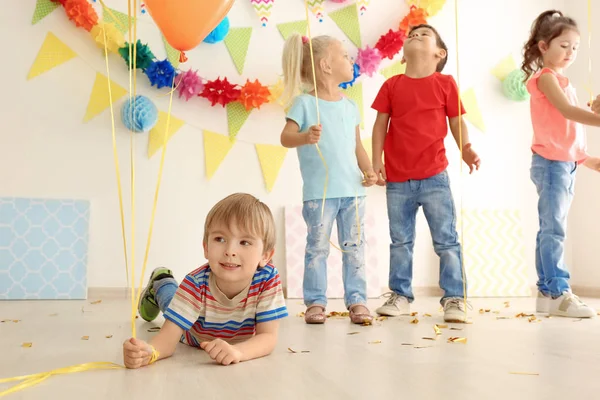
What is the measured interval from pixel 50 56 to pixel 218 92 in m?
0.71

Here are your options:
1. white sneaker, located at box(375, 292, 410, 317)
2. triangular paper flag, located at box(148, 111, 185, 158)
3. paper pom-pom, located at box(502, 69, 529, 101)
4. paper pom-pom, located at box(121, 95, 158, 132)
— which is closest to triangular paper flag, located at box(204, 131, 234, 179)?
triangular paper flag, located at box(148, 111, 185, 158)

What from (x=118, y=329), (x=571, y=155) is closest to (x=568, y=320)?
(x=571, y=155)

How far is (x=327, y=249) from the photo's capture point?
2098 mm

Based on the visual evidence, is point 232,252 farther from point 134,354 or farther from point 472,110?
point 472,110

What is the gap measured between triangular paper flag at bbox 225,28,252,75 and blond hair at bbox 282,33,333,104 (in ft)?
2.64

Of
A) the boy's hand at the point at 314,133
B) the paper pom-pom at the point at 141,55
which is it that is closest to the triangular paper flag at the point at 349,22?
the paper pom-pom at the point at 141,55

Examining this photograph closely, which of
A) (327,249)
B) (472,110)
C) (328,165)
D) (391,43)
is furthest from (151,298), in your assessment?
(472,110)

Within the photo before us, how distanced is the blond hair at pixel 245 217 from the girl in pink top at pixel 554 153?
48.4 inches

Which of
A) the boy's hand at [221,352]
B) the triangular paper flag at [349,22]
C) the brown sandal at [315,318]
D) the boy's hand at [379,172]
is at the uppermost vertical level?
the triangular paper flag at [349,22]

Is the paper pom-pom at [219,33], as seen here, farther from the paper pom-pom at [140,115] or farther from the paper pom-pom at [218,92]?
the paper pom-pom at [140,115]

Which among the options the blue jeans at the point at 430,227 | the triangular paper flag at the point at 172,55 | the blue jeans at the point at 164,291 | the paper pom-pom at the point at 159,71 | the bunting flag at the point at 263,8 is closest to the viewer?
the blue jeans at the point at 164,291

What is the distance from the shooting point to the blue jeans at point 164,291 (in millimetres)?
1697

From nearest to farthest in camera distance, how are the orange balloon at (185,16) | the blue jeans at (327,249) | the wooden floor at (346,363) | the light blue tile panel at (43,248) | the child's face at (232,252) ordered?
1. the wooden floor at (346,363)
2. the child's face at (232,252)
3. the orange balloon at (185,16)
4. the blue jeans at (327,249)
5. the light blue tile panel at (43,248)

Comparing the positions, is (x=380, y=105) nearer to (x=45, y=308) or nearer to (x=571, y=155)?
(x=571, y=155)
